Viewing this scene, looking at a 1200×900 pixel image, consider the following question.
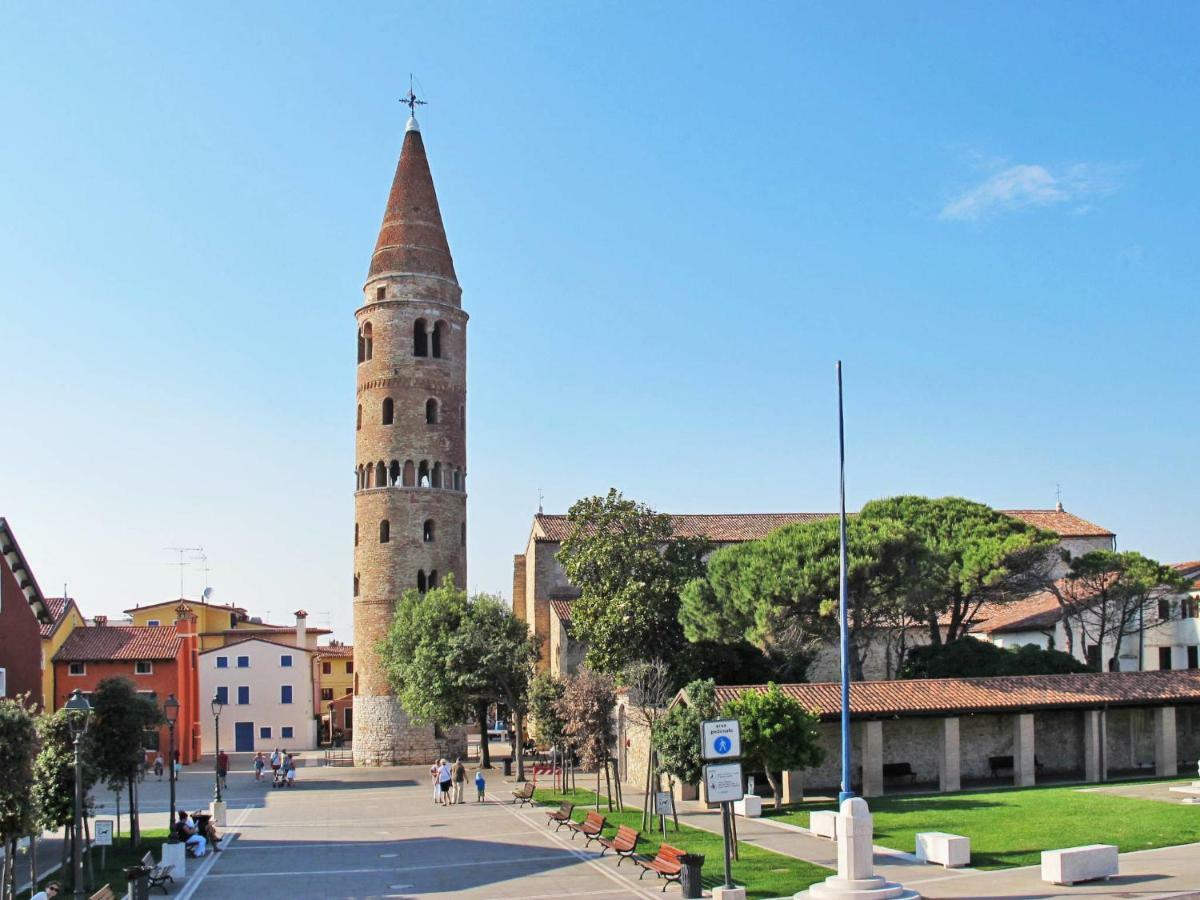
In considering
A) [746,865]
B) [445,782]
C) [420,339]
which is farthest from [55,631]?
[746,865]

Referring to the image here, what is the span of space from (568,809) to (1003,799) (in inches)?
460

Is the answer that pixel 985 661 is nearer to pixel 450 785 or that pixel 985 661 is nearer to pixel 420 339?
pixel 450 785

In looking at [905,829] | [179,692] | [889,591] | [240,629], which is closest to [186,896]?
[905,829]

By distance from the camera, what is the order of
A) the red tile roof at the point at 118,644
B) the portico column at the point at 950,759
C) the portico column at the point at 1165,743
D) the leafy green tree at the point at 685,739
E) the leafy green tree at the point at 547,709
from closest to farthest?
1. the leafy green tree at the point at 685,739
2. the portico column at the point at 950,759
3. the portico column at the point at 1165,743
4. the leafy green tree at the point at 547,709
5. the red tile roof at the point at 118,644

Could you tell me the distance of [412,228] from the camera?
5941 cm

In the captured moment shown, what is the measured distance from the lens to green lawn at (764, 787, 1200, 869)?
24.0 meters

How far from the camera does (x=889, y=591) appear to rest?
44969mm

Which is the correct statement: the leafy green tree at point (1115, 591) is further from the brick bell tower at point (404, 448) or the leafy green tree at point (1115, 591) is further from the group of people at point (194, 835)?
the group of people at point (194, 835)

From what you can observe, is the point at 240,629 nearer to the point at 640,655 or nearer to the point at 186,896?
the point at 640,655

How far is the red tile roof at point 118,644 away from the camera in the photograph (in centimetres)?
5788

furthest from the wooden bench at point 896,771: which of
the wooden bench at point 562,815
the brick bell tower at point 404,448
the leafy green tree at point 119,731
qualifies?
the brick bell tower at point 404,448

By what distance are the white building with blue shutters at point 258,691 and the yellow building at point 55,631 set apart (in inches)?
302

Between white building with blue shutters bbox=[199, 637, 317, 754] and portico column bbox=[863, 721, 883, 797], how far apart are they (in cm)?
4121

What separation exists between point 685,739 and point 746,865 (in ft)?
15.2
